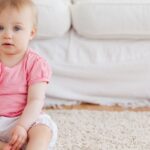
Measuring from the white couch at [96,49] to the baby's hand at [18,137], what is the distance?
0.60 m

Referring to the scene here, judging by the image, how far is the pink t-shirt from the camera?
123 cm

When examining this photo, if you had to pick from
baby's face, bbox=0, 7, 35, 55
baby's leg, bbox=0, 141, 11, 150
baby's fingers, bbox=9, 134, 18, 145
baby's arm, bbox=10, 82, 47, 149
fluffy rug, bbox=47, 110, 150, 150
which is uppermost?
baby's face, bbox=0, 7, 35, 55

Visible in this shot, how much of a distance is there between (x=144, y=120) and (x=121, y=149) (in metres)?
0.27

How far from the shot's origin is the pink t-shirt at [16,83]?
123 cm

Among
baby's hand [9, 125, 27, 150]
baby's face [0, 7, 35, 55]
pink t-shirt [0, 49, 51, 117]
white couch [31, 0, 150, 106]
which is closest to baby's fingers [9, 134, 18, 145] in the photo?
baby's hand [9, 125, 27, 150]

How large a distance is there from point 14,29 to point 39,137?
0.34 meters

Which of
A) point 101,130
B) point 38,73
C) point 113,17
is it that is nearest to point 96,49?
point 113,17

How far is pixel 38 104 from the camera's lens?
121 centimetres

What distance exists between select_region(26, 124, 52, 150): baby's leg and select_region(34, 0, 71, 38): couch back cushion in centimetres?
57

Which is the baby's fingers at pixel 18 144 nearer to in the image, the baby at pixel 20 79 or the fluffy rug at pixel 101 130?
the baby at pixel 20 79

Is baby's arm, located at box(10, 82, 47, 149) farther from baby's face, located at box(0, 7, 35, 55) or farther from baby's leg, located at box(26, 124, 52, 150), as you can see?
baby's face, located at box(0, 7, 35, 55)

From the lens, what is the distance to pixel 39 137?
115cm

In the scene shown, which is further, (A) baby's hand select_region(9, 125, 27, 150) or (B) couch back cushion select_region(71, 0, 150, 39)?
(B) couch back cushion select_region(71, 0, 150, 39)

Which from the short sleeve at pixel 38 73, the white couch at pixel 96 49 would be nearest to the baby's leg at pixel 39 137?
the short sleeve at pixel 38 73
